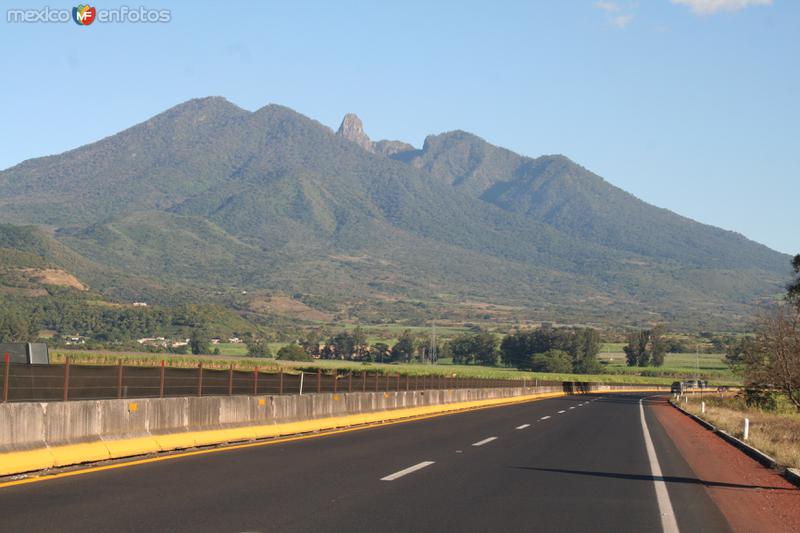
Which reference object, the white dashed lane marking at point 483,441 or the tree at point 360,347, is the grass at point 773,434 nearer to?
the white dashed lane marking at point 483,441

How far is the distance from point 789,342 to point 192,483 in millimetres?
35130

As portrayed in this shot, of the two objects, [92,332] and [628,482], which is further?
[92,332]

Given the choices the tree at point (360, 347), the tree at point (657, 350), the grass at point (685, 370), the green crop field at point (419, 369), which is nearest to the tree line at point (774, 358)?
the green crop field at point (419, 369)

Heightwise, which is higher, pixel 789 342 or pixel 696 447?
pixel 789 342

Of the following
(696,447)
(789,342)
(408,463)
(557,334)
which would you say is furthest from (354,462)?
(557,334)

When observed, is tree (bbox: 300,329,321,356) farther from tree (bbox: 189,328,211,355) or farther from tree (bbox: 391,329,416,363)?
tree (bbox: 189,328,211,355)

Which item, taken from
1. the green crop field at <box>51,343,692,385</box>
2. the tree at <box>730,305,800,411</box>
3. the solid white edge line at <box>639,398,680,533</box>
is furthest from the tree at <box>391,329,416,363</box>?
the solid white edge line at <box>639,398,680,533</box>

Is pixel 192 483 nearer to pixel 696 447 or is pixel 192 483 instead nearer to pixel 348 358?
pixel 696 447

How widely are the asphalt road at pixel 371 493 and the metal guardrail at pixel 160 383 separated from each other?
275 cm

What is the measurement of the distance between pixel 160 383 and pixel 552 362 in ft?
517

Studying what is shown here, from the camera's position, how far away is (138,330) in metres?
150

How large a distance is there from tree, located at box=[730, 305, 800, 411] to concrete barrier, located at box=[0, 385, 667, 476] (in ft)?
71.0

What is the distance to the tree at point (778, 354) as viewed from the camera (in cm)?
4306

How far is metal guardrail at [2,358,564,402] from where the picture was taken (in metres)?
18.9
